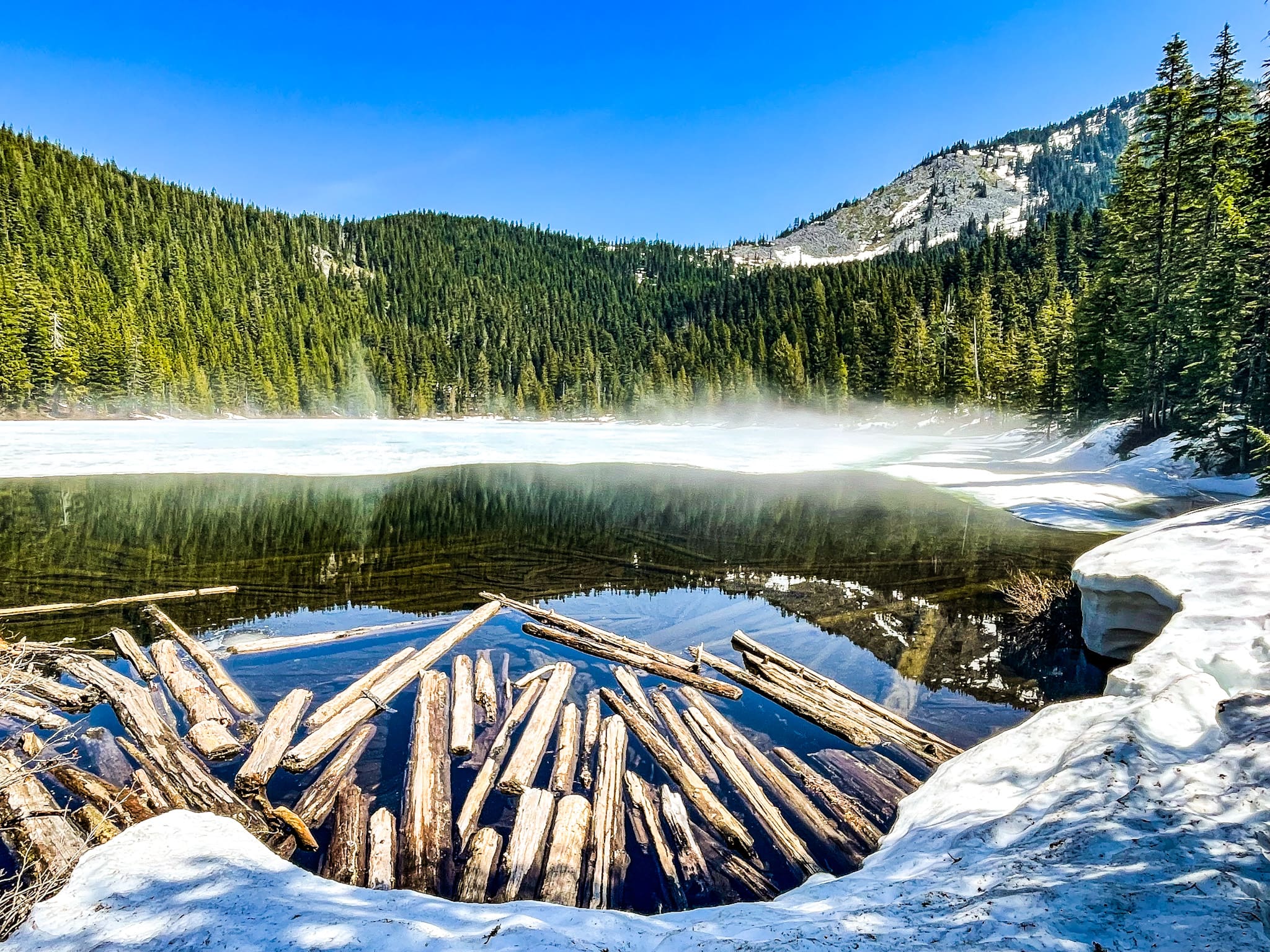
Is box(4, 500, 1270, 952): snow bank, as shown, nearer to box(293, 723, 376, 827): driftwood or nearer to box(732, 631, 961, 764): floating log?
box(293, 723, 376, 827): driftwood

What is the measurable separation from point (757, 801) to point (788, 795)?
37 cm

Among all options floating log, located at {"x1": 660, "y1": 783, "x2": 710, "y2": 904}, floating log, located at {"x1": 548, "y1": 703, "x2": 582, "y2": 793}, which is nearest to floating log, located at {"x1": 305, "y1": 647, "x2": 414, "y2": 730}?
floating log, located at {"x1": 548, "y1": 703, "x2": 582, "y2": 793}

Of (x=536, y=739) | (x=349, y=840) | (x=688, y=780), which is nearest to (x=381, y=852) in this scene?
(x=349, y=840)

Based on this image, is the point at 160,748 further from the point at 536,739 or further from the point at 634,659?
the point at 634,659

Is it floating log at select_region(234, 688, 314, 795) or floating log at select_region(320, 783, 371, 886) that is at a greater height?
floating log at select_region(234, 688, 314, 795)

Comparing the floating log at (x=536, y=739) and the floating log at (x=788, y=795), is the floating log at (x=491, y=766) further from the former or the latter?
the floating log at (x=788, y=795)

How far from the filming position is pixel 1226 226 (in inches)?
944

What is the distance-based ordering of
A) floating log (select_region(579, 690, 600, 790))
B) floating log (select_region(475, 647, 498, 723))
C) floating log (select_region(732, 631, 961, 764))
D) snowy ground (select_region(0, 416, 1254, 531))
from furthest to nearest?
snowy ground (select_region(0, 416, 1254, 531)) < floating log (select_region(475, 647, 498, 723)) < floating log (select_region(732, 631, 961, 764)) < floating log (select_region(579, 690, 600, 790))

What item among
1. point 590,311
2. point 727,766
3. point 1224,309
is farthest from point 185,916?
point 590,311

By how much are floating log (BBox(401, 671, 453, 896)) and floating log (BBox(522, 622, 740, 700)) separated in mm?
2624

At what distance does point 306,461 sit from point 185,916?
36069 mm

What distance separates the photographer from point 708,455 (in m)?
43.9

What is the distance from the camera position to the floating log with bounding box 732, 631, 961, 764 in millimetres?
6436

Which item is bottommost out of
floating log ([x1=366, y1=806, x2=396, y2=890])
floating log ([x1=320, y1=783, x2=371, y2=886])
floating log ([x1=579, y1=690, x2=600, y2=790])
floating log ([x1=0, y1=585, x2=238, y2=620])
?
floating log ([x1=579, y1=690, x2=600, y2=790])
